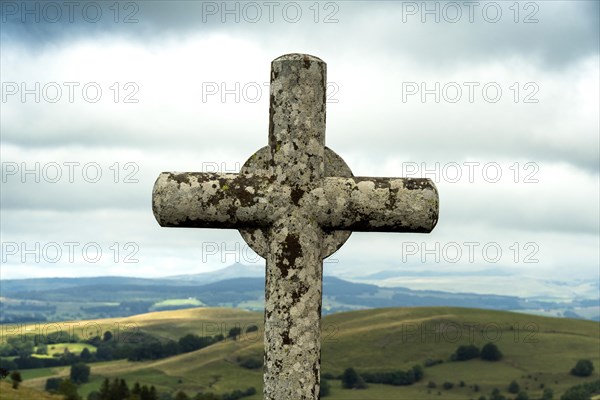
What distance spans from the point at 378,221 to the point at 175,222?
2.31m

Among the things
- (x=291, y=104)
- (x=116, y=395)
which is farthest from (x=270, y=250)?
(x=116, y=395)

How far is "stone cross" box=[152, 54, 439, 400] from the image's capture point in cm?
838

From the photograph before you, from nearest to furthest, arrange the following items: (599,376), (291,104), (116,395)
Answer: (291,104), (116,395), (599,376)

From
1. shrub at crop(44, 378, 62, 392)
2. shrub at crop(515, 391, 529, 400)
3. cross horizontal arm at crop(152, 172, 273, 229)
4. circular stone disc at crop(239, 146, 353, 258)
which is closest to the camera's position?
cross horizontal arm at crop(152, 172, 273, 229)

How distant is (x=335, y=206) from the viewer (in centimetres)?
853

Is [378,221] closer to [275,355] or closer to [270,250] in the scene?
[270,250]

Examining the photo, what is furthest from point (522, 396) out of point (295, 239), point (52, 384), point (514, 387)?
point (295, 239)

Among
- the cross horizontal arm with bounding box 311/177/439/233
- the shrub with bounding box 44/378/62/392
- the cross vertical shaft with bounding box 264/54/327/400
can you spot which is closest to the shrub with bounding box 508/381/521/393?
the shrub with bounding box 44/378/62/392

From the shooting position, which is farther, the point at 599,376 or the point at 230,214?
the point at 599,376

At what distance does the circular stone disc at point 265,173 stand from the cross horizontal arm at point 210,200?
11 centimetres

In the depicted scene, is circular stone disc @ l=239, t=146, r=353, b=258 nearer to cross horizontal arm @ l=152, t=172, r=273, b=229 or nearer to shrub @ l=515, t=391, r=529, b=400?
cross horizontal arm @ l=152, t=172, r=273, b=229

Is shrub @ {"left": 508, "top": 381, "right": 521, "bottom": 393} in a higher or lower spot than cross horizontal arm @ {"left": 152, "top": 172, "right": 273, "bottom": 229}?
lower

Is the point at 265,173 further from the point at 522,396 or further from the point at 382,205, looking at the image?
the point at 522,396

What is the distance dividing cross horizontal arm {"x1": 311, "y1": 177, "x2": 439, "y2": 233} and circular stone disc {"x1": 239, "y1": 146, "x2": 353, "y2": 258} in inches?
4.7
